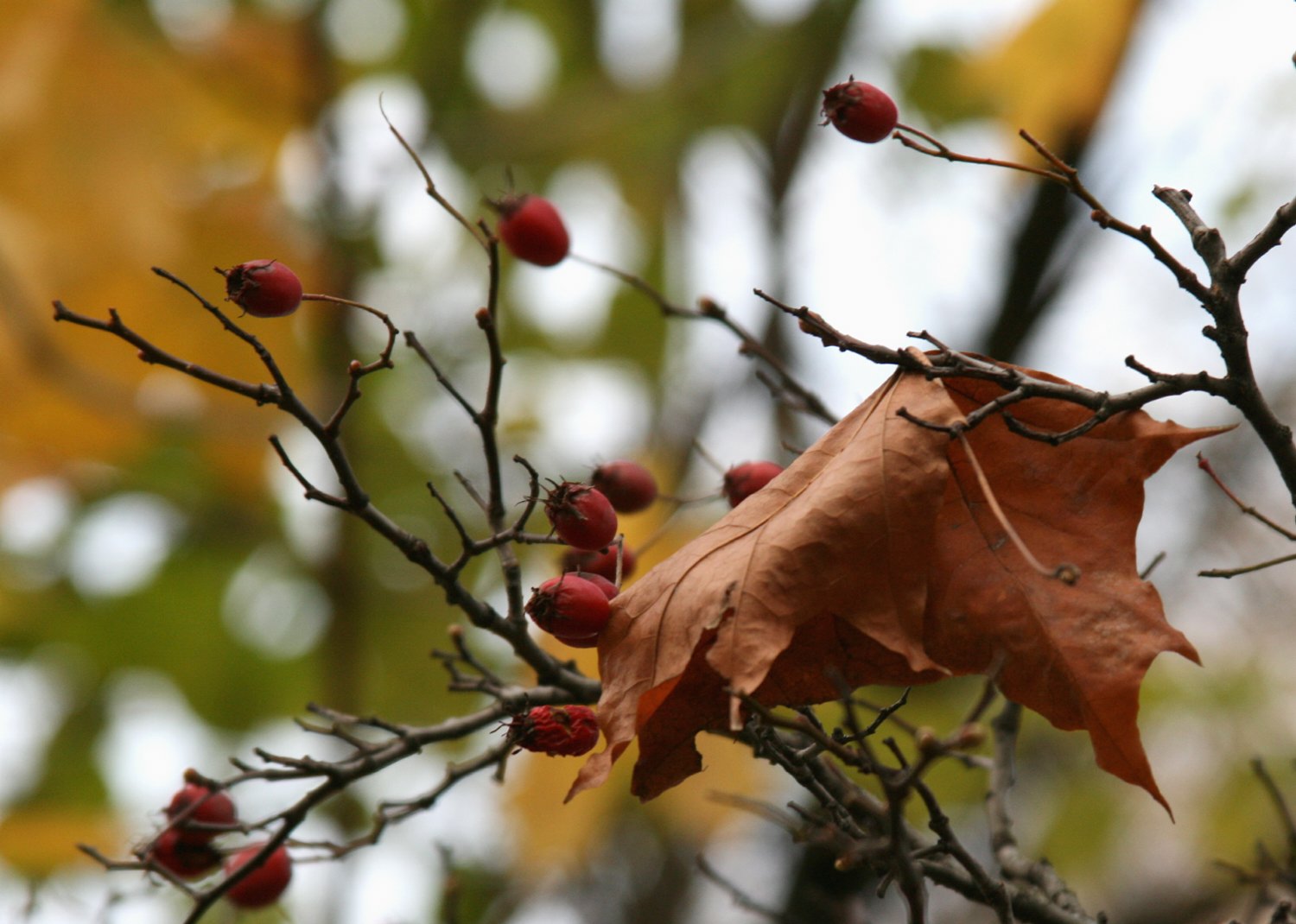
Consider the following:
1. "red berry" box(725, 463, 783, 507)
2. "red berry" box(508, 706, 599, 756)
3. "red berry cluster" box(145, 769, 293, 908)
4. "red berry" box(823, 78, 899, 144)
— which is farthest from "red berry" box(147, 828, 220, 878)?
"red berry" box(823, 78, 899, 144)

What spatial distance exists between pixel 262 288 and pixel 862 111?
2.61ft

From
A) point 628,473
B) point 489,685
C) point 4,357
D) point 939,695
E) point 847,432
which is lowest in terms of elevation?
point 489,685

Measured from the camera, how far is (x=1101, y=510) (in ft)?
3.95

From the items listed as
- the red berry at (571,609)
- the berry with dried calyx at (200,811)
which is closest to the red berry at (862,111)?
the red berry at (571,609)

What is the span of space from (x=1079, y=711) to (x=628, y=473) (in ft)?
2.61

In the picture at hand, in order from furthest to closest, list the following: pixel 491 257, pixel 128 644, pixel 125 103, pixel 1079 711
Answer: pixel 128 644 → pixel 125 103 → pixel 491 257 → pixel 1079 711

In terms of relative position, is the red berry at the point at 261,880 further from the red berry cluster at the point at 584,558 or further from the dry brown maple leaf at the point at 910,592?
the dry brown maple leaf at the point at 910,592

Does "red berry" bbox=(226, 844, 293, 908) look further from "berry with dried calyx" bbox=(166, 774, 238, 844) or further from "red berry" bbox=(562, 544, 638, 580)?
"red berry" bbox=(562, 544, 638, 580)

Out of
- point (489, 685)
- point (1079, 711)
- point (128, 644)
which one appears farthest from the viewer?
point (128, 644)

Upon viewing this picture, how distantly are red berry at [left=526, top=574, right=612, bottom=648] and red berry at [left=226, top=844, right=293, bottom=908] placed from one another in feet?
2.13

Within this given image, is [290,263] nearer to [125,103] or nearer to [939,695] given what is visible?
[125,103]

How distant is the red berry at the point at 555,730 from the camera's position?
1340mm

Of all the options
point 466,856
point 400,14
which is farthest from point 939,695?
point 400,14

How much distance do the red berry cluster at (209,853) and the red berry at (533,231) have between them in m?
0.90
